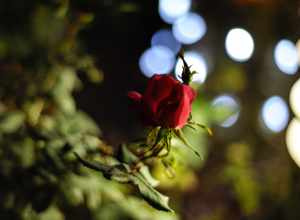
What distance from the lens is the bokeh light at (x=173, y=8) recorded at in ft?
6.26

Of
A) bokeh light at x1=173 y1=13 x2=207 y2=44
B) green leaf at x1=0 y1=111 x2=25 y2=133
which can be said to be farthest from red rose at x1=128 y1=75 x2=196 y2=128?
bokeh light at x1=173 y1=13 x2=207 y2=44

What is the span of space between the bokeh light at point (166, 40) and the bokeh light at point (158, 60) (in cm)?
5

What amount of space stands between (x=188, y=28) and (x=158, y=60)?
0.67 feet

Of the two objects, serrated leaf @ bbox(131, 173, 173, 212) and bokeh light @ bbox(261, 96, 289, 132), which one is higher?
serrated leaf @ bbox(131, 173, 173, 212)

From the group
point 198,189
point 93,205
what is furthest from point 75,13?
point 198,189

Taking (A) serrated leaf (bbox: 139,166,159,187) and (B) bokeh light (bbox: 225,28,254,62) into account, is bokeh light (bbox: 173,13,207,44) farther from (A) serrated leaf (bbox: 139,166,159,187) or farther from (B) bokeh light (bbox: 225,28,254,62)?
(A) serrated leaf (bbox: 139,166,159,187)

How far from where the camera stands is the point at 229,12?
229cm

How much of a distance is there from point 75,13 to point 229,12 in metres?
1.30

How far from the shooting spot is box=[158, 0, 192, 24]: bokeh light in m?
1.91

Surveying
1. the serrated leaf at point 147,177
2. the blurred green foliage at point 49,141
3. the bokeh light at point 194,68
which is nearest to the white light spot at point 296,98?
the bokeh light at point 194,68

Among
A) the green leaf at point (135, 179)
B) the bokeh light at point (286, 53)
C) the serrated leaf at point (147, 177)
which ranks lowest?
the bokeh light at point (286, 53)

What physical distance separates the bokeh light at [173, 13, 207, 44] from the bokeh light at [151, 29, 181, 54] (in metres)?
0.02

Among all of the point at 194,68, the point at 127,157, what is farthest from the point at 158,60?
the point at 127,157

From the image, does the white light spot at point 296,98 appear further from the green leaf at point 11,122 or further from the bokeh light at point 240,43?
the green leaf at point 11,122
